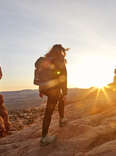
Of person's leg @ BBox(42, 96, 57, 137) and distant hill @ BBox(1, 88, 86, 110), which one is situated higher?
person's leg @ BBox(42, 96, 57, 137)

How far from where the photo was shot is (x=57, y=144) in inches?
240

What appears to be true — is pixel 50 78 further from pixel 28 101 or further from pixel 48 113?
pixel 28 101

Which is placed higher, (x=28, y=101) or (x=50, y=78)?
(x=50, y=78)

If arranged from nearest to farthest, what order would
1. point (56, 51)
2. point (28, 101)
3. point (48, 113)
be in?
1. point (48, 113)
2. point (56, 51)
3. point (28, 101)

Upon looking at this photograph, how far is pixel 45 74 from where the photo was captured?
6.03 metres

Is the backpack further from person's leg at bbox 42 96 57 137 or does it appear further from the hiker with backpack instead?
person's leg at bbox 42 96 57 137

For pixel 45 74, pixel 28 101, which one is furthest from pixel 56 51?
pixel 28 101

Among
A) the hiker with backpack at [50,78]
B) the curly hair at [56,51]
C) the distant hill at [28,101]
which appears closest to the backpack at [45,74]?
the hiker with backpack at [50,78]

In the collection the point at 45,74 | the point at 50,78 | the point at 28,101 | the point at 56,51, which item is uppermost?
the point at 56,51

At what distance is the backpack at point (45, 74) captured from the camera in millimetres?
6012

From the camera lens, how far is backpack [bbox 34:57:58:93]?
6.01 m

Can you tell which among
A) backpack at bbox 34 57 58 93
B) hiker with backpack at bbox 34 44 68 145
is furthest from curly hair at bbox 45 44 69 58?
backpack at bbox 34 57 58 93

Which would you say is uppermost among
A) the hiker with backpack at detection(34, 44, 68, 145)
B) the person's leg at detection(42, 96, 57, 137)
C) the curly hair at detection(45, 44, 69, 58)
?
the curly hair at detection(45, 44, 69, 58)

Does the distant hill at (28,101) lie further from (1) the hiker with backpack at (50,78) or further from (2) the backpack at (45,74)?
(2) the backpack at (45,74)
